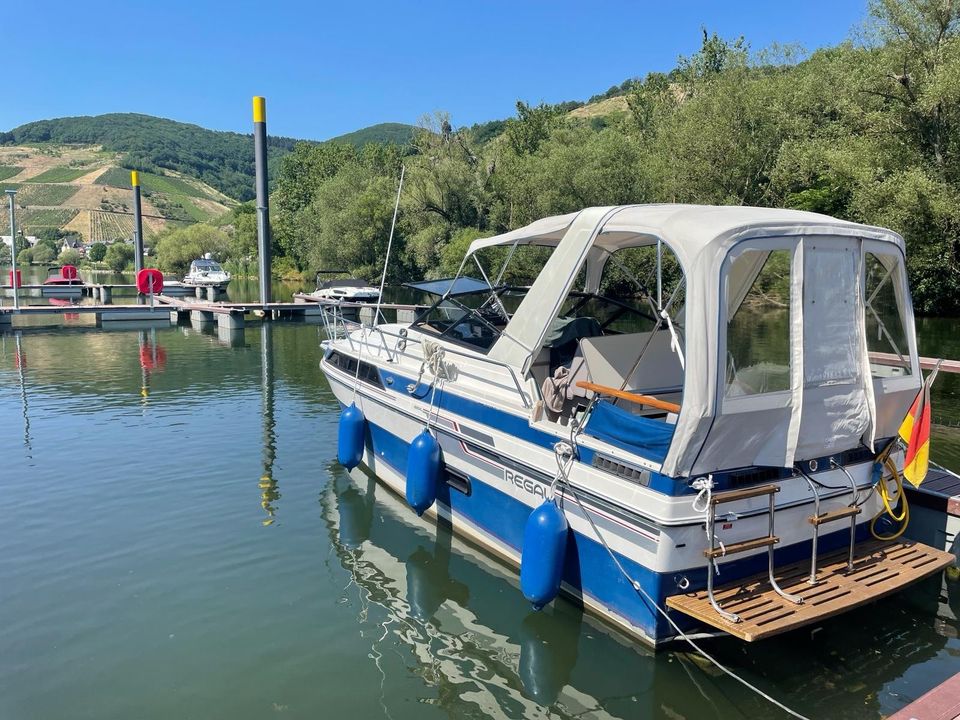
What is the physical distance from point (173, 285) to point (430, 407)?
1637 inches

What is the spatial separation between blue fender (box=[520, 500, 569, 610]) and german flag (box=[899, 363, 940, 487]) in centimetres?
323

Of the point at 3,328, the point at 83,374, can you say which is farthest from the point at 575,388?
the point at 3,328

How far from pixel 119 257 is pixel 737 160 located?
245 ft

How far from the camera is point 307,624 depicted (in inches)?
248

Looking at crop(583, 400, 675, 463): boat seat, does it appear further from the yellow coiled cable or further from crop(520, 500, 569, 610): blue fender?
the yellow coiled cable

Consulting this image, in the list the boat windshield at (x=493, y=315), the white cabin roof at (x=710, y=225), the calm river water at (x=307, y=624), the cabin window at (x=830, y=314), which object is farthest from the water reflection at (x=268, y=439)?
the cabin window at (x=830, y=314)

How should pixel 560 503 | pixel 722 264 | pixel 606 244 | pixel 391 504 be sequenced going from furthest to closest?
pixel 391 504 < pixel 606 244 < pixel 560 503 < pixel 722 264

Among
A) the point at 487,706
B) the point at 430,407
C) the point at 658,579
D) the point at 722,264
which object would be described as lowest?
the point at 487,706

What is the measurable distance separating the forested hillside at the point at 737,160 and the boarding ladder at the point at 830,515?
19.8 m

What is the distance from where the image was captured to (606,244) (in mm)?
7711

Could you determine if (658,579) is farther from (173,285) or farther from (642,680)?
(173,285)

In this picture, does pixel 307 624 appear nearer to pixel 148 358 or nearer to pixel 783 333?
pixel 783 333

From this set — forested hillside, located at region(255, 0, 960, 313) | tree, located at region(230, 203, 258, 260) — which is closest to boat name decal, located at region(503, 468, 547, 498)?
forested hillside, located at region(255, 0, 960, 313)

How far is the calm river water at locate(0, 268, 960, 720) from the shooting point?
17.3 feet
